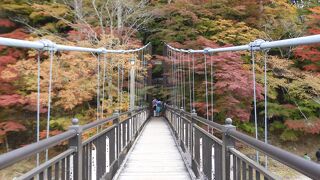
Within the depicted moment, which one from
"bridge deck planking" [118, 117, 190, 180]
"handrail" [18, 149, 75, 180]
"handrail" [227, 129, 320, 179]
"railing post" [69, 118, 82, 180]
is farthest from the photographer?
"bridge deck planking" [118, 117, 190, 180]

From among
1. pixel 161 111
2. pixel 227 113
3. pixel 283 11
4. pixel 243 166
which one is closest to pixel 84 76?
pixel 227 113

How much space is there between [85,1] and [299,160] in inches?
574

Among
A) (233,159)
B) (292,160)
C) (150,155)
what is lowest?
(150,155)

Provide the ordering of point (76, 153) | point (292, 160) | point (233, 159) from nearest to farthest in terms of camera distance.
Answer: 1. point (292, 160)
2. point (233, 159)
3. point (76, 153)

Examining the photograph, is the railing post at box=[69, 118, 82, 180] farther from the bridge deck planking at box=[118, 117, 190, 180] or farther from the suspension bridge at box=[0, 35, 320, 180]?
the bridge deck planking at box=[118, 117, 190, 180]

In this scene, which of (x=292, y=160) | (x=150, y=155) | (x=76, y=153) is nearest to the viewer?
(x=292, y=160)

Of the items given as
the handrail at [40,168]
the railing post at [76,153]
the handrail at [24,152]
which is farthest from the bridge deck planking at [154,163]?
the handrail at [24,152]

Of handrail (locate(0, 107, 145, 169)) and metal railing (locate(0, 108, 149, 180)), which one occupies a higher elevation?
handrail (locate(0, 107, 145, 169))

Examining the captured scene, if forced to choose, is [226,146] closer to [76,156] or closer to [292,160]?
[76,156]

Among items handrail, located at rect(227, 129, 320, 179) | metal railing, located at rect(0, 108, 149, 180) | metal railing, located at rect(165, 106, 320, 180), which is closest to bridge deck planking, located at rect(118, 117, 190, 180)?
metal railing, located at rect(0, 108, 149, 180)

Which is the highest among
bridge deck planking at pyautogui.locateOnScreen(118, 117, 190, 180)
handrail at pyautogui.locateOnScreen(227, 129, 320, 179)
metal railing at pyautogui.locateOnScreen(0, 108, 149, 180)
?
handrail at pyautogui.locateOnScreen(227, 129, 320, 179)

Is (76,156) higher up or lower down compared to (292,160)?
lower down

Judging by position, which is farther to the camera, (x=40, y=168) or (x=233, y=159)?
(x=233, y=159)

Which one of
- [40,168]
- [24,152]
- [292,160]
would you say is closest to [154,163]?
[40,168]
